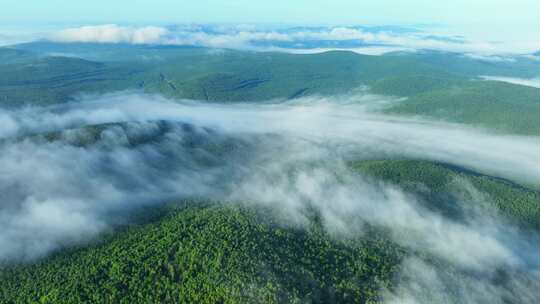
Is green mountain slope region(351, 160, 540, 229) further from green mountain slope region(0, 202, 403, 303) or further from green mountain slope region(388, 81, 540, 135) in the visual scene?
green mountain slope region(388, 81, 540, 135)

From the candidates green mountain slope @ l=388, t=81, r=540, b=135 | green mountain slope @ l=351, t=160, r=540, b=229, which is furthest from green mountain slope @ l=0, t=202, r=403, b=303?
green mountain slope @ l=388, t=81, r=540, b=135

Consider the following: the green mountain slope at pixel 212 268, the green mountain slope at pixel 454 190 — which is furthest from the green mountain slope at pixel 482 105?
the green mountain slope at pixel 212 268

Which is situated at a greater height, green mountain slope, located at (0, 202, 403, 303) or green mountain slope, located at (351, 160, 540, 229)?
green mountain slope, located at (0, 202, 403, 303)

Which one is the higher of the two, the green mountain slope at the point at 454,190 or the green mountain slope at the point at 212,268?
the green mountain slope at the point at 212,268

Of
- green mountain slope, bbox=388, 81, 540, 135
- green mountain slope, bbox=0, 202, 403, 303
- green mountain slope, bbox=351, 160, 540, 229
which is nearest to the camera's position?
green mountain slope, bbox=0, 202, 403, 303

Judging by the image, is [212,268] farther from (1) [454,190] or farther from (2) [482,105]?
(2) [482,105]

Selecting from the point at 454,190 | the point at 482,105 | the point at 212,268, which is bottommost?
the point at 454,190

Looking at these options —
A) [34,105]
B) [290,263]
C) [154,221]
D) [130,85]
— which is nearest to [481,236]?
[290,263]

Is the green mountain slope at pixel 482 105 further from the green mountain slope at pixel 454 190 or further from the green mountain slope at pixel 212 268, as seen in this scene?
the green mountain slope at pixel 212 268

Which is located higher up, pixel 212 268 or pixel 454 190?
pixel 212 268

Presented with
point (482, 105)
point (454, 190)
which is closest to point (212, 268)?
point (454, 190)

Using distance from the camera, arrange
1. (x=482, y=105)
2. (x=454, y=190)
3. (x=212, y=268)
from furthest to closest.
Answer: (x=482, y=105) < (x=454, y=190) < (x=212, y=268)

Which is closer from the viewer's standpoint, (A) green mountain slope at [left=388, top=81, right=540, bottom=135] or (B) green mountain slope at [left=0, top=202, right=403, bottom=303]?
(B) green mountain slope at [left=0, top=202, right=403, bottom=303]

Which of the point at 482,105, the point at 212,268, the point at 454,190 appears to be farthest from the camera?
the point at 482,105
